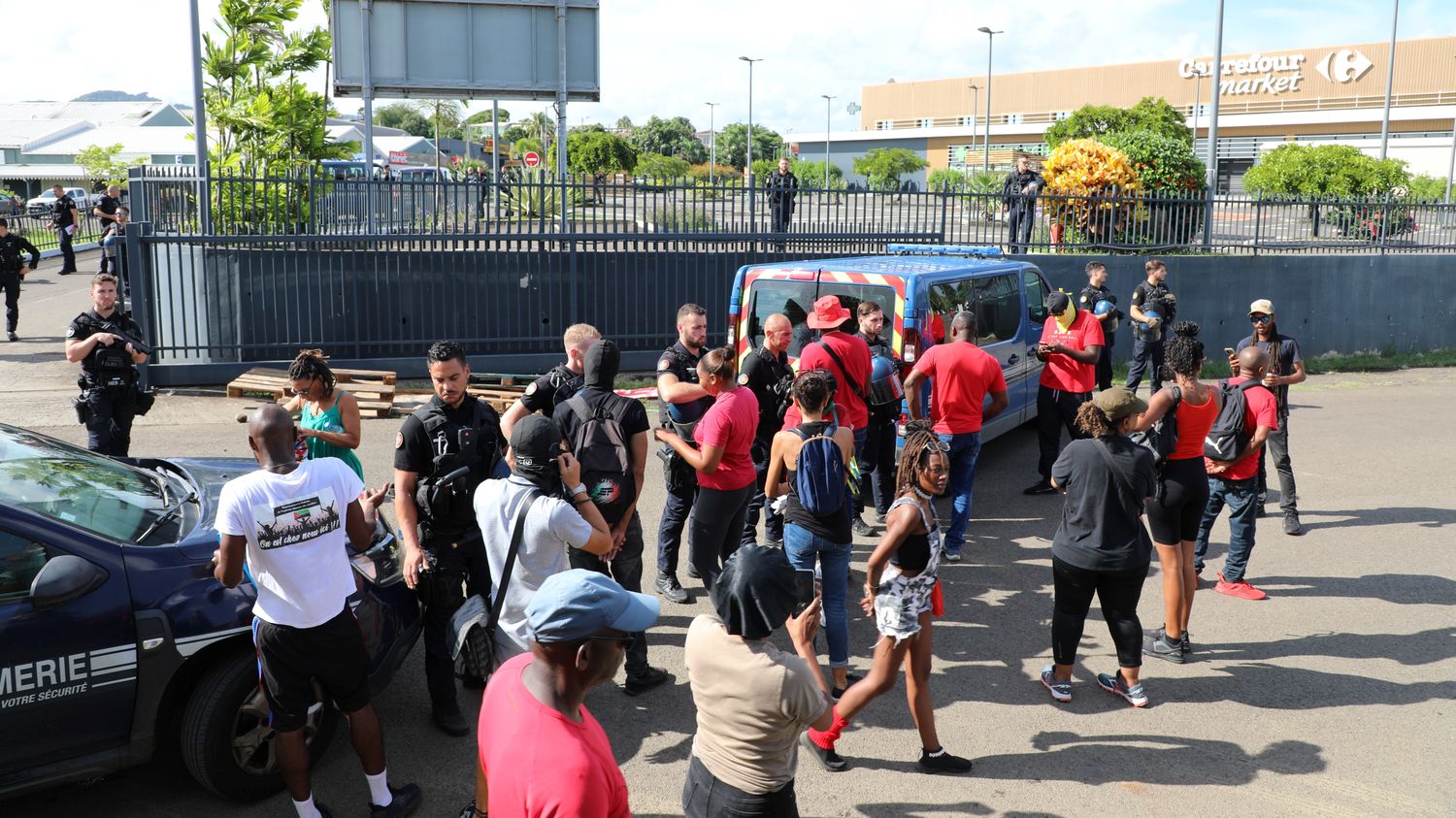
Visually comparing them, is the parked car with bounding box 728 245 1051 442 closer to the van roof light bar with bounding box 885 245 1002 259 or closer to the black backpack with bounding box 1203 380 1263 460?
the van roof light bar with bounding box 885 245 1002 259

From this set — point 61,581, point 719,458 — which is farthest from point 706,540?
point 61,581

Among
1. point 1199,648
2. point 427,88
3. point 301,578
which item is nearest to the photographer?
point 301,578

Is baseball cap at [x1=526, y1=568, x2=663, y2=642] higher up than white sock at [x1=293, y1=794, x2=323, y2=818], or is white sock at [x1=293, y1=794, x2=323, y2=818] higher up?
baseball cap at [x1=526, y1=568, x2=663, y2=642]

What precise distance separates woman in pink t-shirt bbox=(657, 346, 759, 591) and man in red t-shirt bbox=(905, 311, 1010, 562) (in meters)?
1.85

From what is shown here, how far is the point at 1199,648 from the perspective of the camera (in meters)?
6.16

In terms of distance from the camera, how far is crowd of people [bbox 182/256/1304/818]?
2.83m

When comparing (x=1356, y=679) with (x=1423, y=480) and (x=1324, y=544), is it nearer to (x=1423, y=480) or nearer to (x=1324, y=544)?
(x=1324, y=544)

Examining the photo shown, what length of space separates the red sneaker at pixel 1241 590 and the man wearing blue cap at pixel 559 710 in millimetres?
5414

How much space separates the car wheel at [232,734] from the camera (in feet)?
13.9

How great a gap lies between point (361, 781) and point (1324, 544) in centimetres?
668

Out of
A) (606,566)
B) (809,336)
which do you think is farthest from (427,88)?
(606,566)

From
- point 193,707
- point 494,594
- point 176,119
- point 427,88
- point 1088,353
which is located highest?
point 176,119

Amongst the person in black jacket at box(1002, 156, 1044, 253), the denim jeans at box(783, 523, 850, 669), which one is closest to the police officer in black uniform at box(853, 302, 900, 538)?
the denim jeans at box(783, 523, 850, 669)

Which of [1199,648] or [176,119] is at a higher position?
[176,119]
